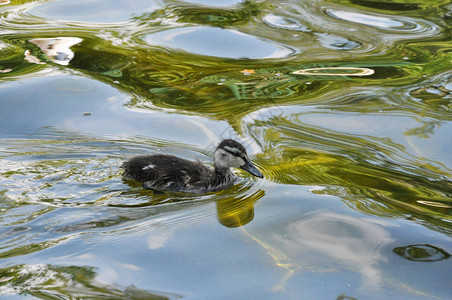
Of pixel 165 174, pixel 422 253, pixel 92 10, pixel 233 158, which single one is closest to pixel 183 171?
pixel 165 174

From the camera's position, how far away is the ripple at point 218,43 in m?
7.39

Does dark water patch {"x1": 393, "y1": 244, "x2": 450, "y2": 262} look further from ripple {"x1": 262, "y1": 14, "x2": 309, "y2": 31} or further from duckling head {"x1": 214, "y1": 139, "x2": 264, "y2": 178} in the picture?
ripple {"x1": 262, "y1": 14, "x2": 309, "y2": 31}

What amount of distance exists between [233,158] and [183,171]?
0.36 metres

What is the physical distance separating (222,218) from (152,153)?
1.21 meters

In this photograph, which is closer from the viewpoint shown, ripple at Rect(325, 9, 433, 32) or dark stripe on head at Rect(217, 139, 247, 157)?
dark stripe on head at Rect(217, 139, 247, 157)

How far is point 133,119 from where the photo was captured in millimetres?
5875

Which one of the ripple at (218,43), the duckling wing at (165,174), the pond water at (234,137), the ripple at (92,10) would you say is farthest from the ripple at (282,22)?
the duckling wing at (165,174)

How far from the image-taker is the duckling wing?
4926mm

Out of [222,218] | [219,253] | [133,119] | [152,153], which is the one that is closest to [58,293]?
[219,253]

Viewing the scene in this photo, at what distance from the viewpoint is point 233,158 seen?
5.04 m

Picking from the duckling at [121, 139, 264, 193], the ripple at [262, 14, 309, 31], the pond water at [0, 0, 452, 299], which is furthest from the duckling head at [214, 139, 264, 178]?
the ripple at [262, 14, 309, 31]

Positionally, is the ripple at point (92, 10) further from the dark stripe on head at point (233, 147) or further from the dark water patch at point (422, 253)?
the dark water patch at point (422, 253)

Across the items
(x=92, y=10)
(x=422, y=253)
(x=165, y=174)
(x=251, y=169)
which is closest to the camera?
(x=422, y=253)

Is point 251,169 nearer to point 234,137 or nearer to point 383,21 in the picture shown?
point 234,137
